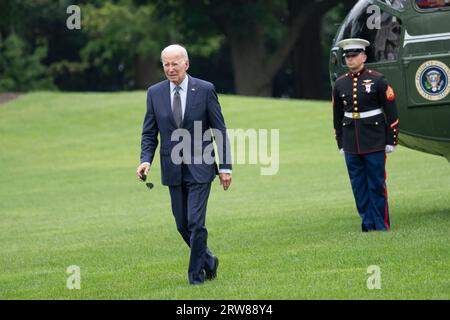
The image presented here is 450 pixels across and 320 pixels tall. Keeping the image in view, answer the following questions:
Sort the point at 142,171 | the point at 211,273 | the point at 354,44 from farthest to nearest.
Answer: the point at 354,44, the point at 211,273, the point at 142,171

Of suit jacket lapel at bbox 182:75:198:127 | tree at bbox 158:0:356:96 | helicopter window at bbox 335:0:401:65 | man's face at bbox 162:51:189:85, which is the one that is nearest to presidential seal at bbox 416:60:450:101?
helicopter window at bbox 335:0:401:65

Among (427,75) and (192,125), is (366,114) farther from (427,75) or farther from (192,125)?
(192,125)

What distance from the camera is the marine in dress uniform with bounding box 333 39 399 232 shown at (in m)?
11.9

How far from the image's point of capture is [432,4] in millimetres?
12461

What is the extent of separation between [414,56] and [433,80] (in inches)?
14.2

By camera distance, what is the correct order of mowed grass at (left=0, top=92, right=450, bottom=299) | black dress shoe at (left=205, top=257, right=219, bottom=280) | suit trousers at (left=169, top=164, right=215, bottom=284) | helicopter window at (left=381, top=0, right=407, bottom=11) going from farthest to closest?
helicopter window at (left=381, top=0, right=407, bottom=11), black dress shoe at (left=205, top=257, right=219, bottom=280), mowed grass at (left=0, top=92, right=450, bottom=299), suit trousers at (left=169, top=164, right=215, bottom=284)

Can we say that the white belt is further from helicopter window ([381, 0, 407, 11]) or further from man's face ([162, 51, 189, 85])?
man's face ([162, 51, 189, 85])

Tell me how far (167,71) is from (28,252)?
481cm

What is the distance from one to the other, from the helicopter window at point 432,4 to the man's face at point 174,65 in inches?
171

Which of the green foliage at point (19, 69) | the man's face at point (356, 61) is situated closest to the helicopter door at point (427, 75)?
the man's face at point (356, 61)

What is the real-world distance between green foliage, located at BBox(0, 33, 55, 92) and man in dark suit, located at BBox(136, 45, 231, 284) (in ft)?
145

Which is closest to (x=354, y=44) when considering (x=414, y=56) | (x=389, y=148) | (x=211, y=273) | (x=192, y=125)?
(x=414, y=56)

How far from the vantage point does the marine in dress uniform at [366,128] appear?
1193cm

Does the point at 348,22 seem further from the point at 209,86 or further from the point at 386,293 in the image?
the point at 386,293
